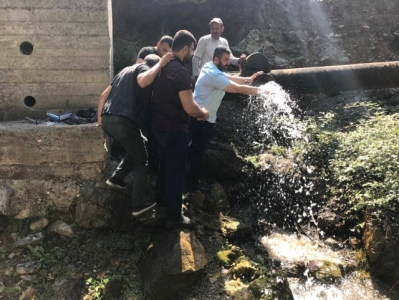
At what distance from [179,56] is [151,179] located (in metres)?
1.75

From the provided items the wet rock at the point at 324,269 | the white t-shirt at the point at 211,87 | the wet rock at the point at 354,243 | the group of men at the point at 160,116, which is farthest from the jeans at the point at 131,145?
the wet rock at the point at 354,243

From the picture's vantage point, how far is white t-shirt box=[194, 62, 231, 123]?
4285mm

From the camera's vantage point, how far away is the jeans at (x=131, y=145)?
12.4ft

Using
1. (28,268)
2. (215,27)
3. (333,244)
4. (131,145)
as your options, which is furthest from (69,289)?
(215,27)

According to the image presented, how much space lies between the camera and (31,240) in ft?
13.7

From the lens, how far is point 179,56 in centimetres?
367

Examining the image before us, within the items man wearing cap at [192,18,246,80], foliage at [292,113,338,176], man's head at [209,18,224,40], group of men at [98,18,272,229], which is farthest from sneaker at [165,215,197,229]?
man's head at [209,18,224,40]

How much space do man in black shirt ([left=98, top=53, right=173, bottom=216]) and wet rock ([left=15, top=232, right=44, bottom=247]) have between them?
125cm

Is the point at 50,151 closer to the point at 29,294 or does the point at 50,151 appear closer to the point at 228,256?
the point at 29,294

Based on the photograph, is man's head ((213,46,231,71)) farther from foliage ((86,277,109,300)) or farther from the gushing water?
foliage ((86,277,109,300))

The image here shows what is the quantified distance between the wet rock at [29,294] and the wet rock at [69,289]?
0.73 feet

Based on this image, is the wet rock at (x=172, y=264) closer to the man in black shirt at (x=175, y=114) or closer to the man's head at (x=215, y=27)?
the man in black shirt at (x=175, y=114)

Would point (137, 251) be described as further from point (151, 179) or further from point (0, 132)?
point (0, 132)

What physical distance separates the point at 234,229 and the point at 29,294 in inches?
95.2
